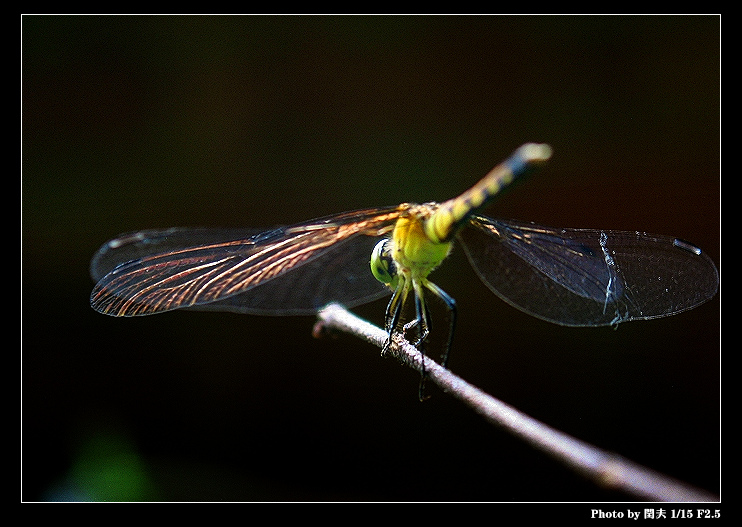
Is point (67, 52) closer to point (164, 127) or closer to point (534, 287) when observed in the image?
point (164, 127)

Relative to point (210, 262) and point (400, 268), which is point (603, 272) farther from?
point (210, 262)

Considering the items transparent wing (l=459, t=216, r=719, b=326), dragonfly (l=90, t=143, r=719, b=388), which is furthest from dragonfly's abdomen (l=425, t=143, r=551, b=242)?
transparent wing (l=459, t=216, r=719, b=326)

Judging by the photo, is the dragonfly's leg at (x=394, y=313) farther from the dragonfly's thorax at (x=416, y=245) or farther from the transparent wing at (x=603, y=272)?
the transparent wing at (x=603, y=272)

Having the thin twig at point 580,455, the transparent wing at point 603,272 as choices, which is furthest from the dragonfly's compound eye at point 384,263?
the thin twig at point 580,455

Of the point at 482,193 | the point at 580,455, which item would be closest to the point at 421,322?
the point at 482,193

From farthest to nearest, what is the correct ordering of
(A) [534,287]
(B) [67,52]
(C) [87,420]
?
(B) [67,52] → (C) [87,420] → (A) [534,287]

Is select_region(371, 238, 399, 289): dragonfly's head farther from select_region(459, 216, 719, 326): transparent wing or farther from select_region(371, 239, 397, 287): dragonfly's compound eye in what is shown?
select_region(459, 216, 719, 326): transparent wing

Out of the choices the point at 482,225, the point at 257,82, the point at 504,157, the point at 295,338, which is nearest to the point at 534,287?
the point at 482,225
